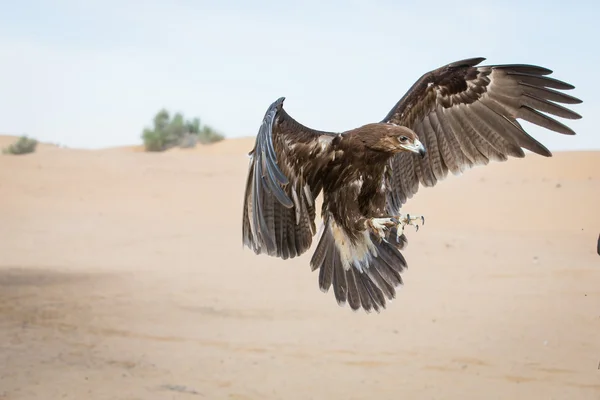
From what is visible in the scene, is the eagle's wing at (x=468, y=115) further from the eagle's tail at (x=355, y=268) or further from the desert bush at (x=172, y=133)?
the desert bush at (x=172, y=133)

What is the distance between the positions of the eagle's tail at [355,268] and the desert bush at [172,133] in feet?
95.9

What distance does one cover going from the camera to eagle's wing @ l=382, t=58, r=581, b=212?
4.40 m

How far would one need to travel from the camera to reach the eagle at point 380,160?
383cm

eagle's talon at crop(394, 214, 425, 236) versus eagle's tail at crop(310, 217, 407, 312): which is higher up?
eagle's talon at crop(394, 214, 425, 236)

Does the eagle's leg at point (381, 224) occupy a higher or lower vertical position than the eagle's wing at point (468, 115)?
lower

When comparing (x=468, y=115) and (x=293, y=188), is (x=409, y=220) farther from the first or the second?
(x=468, y=115)

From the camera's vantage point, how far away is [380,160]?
400cm

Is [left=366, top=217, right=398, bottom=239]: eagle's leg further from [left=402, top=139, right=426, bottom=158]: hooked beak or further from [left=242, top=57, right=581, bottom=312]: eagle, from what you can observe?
[left=402, top=139, right=426, bottom=158]: hooked beak

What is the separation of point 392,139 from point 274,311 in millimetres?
7541

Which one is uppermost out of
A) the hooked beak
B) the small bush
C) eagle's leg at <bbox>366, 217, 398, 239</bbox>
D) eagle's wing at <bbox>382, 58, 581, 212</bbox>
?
the small bush

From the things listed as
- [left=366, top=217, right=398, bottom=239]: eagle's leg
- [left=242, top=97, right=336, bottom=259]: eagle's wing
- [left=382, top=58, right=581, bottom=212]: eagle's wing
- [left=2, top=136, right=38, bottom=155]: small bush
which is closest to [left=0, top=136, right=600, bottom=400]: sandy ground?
[left=382, top=58, right=581, bottom=212]: eagle's wing

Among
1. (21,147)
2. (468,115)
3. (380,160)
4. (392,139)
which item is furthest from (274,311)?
(21,147)

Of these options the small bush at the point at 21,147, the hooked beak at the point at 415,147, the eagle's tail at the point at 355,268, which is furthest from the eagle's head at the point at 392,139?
the small bush at the point at 21,147

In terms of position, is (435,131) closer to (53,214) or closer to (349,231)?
(349,231)
